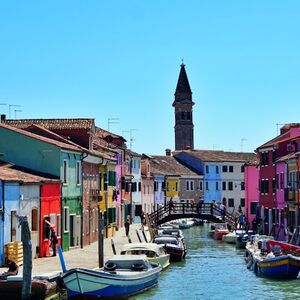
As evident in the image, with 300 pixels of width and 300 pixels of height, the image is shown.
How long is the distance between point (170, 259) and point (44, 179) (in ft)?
34.7

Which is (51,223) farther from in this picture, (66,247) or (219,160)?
(219,160)

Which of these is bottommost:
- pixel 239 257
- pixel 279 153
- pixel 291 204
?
pixel 239 257

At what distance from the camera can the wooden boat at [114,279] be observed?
27375 millimetres

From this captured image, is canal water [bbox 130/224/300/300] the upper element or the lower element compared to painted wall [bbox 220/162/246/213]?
lower

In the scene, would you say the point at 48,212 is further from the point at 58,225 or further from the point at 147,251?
the point at 147,251

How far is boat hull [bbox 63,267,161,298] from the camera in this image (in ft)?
89.6

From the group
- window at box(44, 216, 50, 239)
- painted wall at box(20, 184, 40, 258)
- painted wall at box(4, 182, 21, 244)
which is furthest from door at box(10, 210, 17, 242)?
window at box(44, 216, 50, 239)

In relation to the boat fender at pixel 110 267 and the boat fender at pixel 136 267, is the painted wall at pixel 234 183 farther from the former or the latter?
the boat fender at pixel 110 267

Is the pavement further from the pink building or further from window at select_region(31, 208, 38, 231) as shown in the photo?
the pink building

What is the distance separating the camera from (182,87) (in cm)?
14438

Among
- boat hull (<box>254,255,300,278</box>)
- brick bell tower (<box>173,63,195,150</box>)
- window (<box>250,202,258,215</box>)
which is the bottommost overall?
boat hull (<box>254,255,300,278</box>)

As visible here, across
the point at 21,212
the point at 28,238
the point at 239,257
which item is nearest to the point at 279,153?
the point at 239,257

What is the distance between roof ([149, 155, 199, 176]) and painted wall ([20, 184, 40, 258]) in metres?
59.4

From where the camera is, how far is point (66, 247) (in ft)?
138
